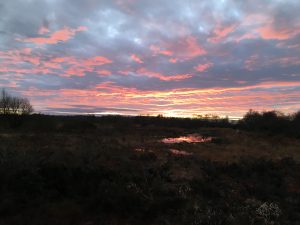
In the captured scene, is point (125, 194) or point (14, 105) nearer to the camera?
point (125, 194)

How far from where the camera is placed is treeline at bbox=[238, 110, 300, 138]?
5791 cm

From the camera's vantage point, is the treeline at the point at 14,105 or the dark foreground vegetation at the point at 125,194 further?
the treeline at the point at 14,105

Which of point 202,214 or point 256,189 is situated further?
point 256,189

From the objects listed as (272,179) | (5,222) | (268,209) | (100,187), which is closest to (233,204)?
(268,209)

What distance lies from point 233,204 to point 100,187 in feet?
13.6

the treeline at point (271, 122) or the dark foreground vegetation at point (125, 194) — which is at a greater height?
the treeline at point (271, 122)

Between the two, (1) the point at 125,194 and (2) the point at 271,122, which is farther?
(2) the point at 271,122

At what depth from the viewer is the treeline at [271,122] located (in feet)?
190

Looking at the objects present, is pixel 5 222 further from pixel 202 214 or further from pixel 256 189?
pixel 256 189

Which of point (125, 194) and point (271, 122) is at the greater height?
point (271, 122)

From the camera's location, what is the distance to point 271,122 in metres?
62.9

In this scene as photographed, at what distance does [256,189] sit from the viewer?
40.8 ft

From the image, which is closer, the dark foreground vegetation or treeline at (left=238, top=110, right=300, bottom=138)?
the dark foreground vegetation

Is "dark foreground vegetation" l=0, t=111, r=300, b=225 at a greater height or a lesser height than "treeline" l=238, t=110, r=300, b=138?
lesser
